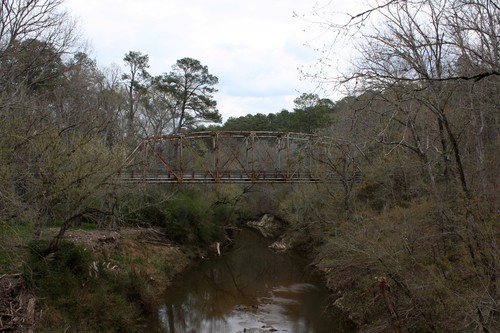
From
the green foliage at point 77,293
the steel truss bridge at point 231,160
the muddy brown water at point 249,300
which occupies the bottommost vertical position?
the muddy brown water at point 249,300

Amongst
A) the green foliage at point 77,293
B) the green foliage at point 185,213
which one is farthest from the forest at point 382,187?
the green foliage at point 185,213

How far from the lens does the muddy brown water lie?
1523 centimetres

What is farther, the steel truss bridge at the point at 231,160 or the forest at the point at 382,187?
the steel truss bridge at the point at 231,160

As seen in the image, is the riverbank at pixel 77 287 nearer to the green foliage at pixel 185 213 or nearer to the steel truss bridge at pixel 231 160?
the steel truss bridge at pixel 231 160

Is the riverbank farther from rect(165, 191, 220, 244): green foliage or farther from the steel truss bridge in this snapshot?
rect(165, 191, 220, 244): green foliage

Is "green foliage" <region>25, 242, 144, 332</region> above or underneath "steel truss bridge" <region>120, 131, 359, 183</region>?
underneath

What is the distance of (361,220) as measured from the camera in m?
16.8

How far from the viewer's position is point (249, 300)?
18859 mm

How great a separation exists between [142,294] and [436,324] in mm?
11063

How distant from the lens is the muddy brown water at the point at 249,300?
15.2m

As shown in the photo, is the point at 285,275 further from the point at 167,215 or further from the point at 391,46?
the point at 391,46

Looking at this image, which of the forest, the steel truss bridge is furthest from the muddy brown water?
the steel truss bridge

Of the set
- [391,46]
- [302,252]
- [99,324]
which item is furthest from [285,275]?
[391,46]

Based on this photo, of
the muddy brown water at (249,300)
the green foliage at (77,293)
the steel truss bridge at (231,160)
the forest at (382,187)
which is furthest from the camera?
the steel truss bridge at (231,160)
